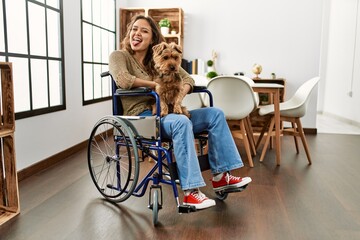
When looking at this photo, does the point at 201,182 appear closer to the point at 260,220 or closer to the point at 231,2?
the point at 260,220

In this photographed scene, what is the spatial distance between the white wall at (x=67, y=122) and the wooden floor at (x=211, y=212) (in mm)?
207

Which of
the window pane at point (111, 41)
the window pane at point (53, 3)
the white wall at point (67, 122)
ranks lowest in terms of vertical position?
the white wall at point (67, 122)

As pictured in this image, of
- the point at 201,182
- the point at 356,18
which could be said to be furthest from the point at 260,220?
the point at 356,18

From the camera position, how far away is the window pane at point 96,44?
3.89 m

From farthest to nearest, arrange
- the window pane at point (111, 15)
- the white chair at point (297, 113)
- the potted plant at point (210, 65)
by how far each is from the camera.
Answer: the potted plant at point (210, 65) < the window pane at point (111, 15) < the white chair at point (297, 113)

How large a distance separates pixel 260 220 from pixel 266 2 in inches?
139

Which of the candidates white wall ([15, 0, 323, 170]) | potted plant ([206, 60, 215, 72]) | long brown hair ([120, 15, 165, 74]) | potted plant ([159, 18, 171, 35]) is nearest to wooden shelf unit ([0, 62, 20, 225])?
long brown hair ([120, 15, 165, 74])

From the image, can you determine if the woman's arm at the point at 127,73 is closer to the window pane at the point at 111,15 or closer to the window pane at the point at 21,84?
the window pane at the point at 21,84

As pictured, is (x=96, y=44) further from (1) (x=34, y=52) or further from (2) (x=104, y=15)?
(1) (x=34, y=52)

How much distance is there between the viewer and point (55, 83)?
3031 millimetres

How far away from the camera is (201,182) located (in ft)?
5.66

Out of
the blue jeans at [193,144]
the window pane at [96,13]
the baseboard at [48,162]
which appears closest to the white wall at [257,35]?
the window pane at [96,13]

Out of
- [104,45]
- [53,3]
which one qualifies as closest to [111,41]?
[104,45]

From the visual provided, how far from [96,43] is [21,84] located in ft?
5.02
